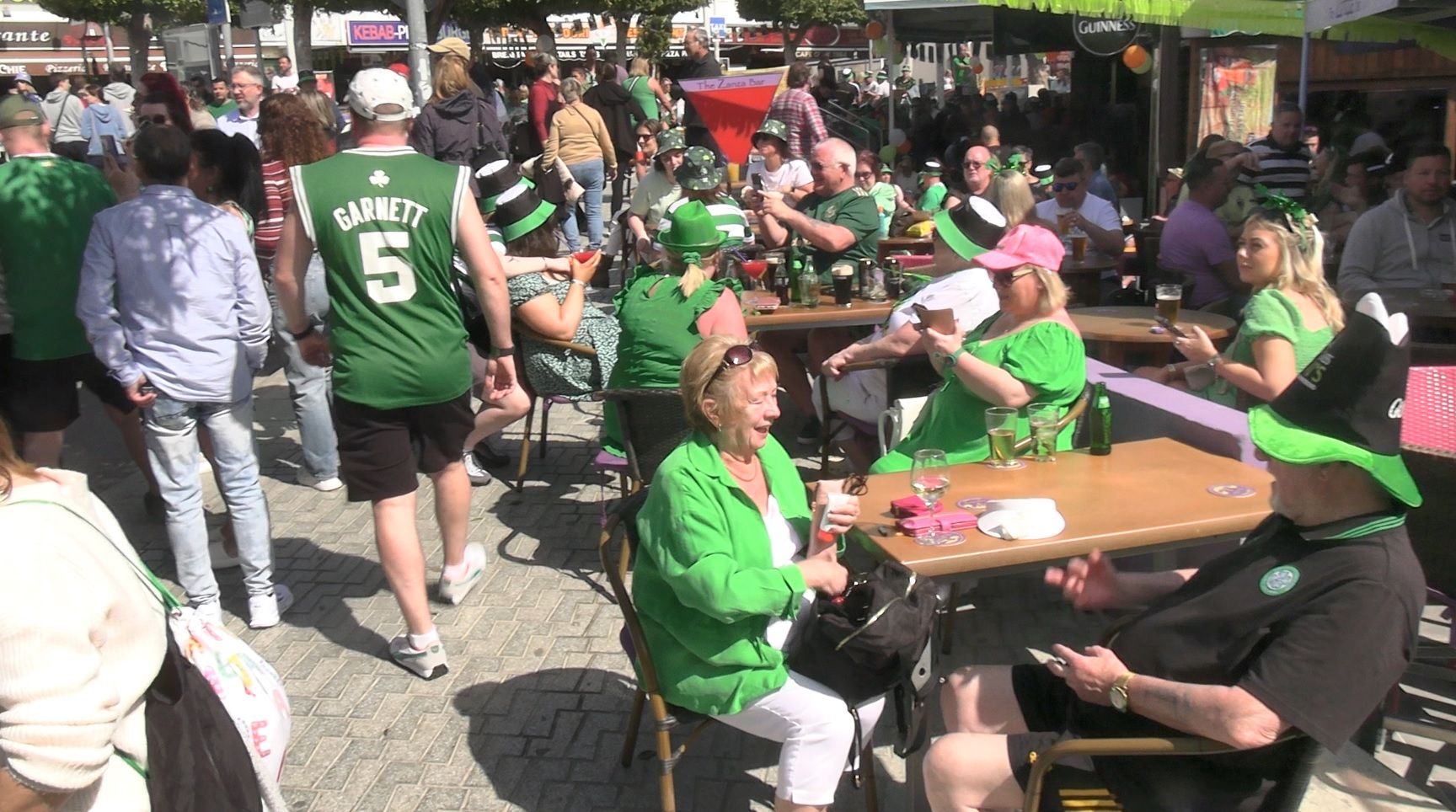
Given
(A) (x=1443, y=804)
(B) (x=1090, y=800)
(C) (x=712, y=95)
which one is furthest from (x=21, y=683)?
(C) (x=712, y=95)

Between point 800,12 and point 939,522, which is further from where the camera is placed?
point 800,12

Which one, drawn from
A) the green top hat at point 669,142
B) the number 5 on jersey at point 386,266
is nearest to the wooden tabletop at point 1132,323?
the number 5 on jersey at point 386,266

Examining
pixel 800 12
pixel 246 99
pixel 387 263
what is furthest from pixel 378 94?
pixel 800 12

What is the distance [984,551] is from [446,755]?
184 centimetres

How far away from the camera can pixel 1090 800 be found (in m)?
2.56

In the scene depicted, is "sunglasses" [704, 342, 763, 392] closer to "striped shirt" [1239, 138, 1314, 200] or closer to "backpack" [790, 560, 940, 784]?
"backpack" [790, 560, 940, 784]

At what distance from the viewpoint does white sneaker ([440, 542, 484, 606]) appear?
477cm

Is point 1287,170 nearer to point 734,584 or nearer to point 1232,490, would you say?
point 1232,490

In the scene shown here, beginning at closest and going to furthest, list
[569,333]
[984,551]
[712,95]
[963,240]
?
[984,551] → [963,240] → [569,333] → [712,95]

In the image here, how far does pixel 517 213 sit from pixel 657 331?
1.06 meters

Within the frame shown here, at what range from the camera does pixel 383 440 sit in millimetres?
4070

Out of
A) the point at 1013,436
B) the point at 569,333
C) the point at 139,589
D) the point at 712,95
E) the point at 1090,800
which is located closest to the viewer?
the point at 139,589

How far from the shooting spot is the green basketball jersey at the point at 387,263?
3887mm

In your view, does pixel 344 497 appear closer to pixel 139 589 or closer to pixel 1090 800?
pixel 139 589
